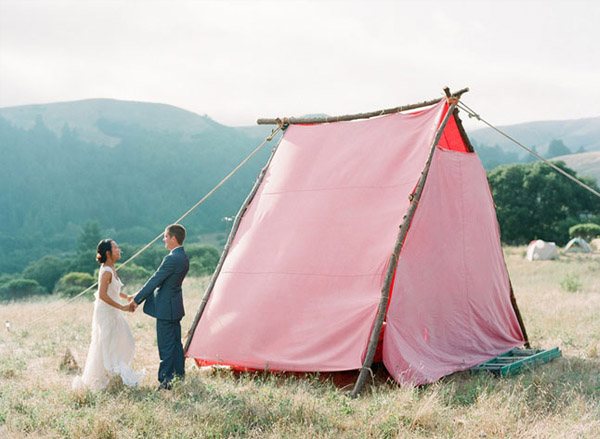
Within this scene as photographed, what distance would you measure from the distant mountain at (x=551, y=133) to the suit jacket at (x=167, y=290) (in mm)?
135776

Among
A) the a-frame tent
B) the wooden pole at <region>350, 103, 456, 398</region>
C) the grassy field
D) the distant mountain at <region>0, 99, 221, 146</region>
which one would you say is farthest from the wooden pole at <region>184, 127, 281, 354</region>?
the distant mountain at <region>0, 99, 221, 146</region>

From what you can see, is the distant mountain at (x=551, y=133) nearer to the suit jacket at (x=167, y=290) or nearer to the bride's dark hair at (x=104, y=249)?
the suit jacket at (x=167, y=290)

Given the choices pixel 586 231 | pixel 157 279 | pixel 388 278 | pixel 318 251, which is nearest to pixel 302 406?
pixel 388 278

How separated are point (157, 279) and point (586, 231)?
3079 centimetres

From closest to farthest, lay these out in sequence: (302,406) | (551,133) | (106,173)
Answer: (302,406)
(106,173)
(551,133)

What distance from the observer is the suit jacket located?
20.1 ft

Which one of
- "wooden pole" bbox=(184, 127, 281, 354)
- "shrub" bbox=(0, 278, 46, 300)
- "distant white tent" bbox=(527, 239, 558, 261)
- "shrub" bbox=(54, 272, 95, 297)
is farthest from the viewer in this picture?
"shrub" bbox=(0, 278, 46, 300)

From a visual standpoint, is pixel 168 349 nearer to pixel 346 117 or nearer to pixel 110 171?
pixel 346 117

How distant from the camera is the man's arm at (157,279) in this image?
19.8ft

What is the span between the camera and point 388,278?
612cm

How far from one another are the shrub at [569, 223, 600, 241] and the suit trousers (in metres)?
29.8

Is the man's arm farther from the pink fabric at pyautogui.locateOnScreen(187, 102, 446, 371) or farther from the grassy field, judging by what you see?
the pink fabric at pyautogui.locateOnScreen(187, 102, 446, 371)

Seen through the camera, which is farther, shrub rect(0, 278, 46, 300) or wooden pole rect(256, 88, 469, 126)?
shrub rect(0, 278, 46, 300)

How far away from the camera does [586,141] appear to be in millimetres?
141000
